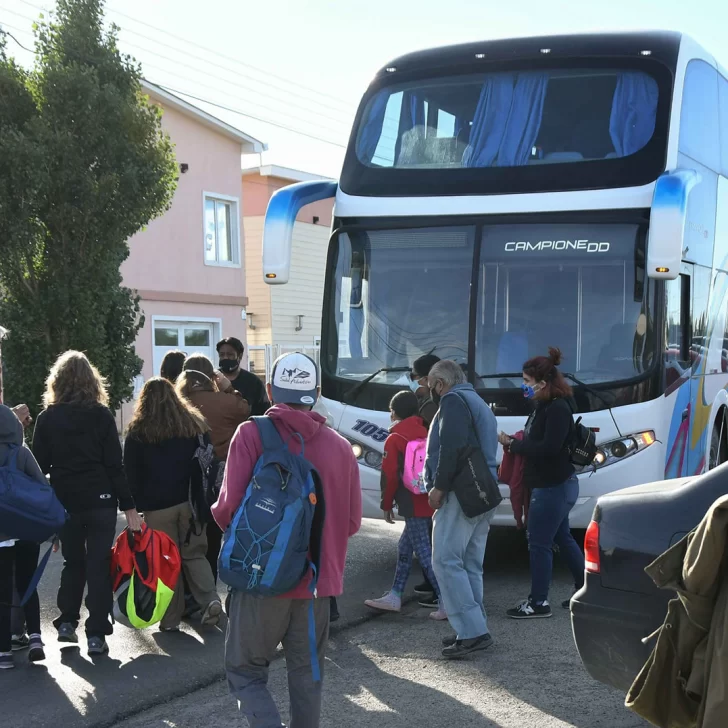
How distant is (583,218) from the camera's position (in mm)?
8312

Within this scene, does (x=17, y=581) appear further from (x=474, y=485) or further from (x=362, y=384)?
(x=362, y=384)

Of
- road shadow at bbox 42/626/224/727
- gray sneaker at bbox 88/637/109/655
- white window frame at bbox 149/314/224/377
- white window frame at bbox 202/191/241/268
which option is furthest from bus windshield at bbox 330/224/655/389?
white window frame at bbox 202/191/241/268

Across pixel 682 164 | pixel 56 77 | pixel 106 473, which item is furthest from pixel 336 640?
pixel 56 77

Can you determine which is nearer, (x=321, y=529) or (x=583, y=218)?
(x=321, y=529)

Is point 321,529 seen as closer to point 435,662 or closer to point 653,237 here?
point 435,662

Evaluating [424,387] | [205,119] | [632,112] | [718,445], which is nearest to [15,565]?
[424,387]

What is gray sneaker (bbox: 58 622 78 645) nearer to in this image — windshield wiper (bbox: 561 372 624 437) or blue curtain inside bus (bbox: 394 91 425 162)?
windshield wiper (bbox: 561 372 624 437)

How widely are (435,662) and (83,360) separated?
2693 millimetres

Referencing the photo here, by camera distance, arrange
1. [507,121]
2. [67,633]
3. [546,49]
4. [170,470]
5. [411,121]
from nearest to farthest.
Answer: [67,633] < [170,470] < [507,121] < [546,49] < [411,121]

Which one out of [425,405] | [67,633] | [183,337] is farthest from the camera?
[183,337]

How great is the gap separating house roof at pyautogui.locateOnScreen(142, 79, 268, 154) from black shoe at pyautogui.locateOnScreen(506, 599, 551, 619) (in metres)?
19.5

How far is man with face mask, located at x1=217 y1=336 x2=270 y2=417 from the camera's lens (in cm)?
846

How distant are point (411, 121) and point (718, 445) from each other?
4352 millimetres

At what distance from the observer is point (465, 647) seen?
6.20 metres
